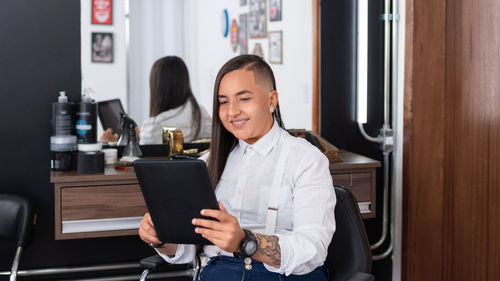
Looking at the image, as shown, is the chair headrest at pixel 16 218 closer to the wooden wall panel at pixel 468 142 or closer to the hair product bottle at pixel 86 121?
the hair product bottle at pixel 86 121

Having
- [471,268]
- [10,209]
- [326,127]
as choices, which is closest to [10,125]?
[10,209]

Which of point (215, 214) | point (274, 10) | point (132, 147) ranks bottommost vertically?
point (215, 214)

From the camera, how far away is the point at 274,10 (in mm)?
3125

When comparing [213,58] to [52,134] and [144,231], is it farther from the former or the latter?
[144,231]

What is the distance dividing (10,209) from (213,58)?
1206mm

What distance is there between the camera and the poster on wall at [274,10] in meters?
3.12

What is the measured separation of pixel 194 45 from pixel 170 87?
243 millimetres

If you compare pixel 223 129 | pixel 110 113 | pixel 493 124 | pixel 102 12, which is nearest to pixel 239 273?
pixel 223 129

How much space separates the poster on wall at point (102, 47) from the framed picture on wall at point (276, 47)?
860mm

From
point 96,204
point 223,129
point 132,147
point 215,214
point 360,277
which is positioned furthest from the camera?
point 132,147

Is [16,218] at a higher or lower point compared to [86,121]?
lower

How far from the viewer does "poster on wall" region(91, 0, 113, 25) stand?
8.98ft

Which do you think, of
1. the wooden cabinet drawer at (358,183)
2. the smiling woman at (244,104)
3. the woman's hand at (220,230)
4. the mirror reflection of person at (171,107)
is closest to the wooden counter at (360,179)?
the wooden cabinet drawer at (358,183)

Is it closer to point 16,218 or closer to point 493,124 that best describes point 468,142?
point 493,124
